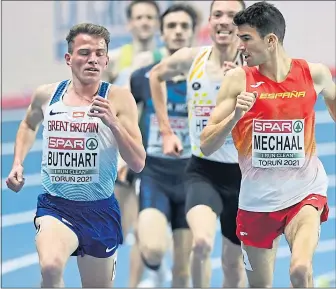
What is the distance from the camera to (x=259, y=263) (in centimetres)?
627

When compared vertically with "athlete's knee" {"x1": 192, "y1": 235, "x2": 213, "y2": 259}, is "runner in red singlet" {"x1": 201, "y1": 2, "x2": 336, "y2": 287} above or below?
above

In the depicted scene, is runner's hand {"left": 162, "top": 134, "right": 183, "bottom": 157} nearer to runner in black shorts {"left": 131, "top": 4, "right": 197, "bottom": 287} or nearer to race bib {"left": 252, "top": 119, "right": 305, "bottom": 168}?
runner in black shorts {"left": 131, "top": 4, "right": 197, "bottom": 287}

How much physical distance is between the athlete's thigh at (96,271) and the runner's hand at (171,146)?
1.00m

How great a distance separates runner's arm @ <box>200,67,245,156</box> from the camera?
5949 mm

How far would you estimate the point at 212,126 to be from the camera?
5.99m

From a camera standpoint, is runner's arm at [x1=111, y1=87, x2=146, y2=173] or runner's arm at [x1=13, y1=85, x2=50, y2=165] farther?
runner's arm at [x1=13, y1=85, x2=50, y2=165]

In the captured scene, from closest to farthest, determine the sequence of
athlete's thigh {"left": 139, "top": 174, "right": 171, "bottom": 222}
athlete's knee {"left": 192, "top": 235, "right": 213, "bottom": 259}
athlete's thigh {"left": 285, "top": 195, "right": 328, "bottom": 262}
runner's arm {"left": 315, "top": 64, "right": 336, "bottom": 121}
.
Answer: athlete's thigh {"left": 285, "top": 195, "right": 328, "bottom": 262}, runner's arm {"left": 315, "top": 64, "right": 336, "bottom": 121}, athlete's knee {"left": 192, "top": 235, "right": 213, "bottom": 259}, athlete's thigh {"left": 139, "top": 174, "right": 171, "bottom": 222}

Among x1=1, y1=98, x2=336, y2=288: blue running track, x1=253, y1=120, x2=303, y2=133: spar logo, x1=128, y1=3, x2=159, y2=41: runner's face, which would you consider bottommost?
x1=1, y1=98, x2=336, y2=288: blue running track

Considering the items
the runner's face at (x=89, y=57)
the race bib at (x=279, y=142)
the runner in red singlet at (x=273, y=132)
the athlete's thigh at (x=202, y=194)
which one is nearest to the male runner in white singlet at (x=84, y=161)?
the runner's face at (x=89, y=57)

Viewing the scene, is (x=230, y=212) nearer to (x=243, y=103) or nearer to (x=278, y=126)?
(x=278, y=126)

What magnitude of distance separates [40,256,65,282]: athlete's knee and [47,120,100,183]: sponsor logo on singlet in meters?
0.48

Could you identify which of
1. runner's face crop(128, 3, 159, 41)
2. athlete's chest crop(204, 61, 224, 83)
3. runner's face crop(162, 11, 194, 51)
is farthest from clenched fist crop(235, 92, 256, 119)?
runner's face crop(128, 3, 159, 41)

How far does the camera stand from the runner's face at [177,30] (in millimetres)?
8031

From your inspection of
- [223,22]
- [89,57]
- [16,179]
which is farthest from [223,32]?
[16,179]
